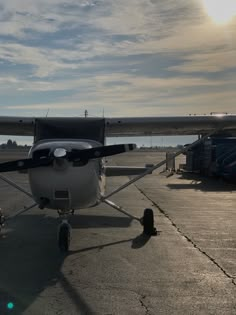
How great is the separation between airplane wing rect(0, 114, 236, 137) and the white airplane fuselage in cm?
191

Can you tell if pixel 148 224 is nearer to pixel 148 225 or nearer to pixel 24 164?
pixel 148 225

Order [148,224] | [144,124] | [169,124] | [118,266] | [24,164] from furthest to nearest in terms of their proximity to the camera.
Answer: [169,124]
[144,124]
[148,224]
[24,164]
[118,266]

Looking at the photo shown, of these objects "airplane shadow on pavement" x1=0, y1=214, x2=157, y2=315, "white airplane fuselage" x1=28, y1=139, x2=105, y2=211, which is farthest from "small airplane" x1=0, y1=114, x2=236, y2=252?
"airplane shadow on pavement" x1=0, y1=214, x2=157, y2=315

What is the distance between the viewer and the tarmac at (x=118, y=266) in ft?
15.7

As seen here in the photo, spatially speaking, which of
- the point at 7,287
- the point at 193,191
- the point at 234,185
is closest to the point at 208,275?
the point at 7,287

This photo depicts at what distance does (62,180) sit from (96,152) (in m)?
0.69

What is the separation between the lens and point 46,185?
7.09 m

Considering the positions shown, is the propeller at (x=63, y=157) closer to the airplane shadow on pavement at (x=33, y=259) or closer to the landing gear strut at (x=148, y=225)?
the airplane shadow on pavement at (x=33, y=259)

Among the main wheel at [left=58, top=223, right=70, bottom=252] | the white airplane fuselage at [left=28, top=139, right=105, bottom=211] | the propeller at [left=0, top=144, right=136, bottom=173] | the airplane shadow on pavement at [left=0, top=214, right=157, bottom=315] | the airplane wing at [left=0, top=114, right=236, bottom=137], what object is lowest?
the airplane shadow on pavement at [left=0, top=214, right=157, bottom=315]

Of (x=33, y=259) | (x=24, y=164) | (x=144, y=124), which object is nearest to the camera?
(x=33, y=259)

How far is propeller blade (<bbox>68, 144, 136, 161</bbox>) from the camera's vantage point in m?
6.99

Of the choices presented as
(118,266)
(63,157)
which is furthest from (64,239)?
(63,157)

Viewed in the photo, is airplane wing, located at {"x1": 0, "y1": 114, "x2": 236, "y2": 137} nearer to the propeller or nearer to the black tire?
the propeller

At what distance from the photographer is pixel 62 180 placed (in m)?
6.99
